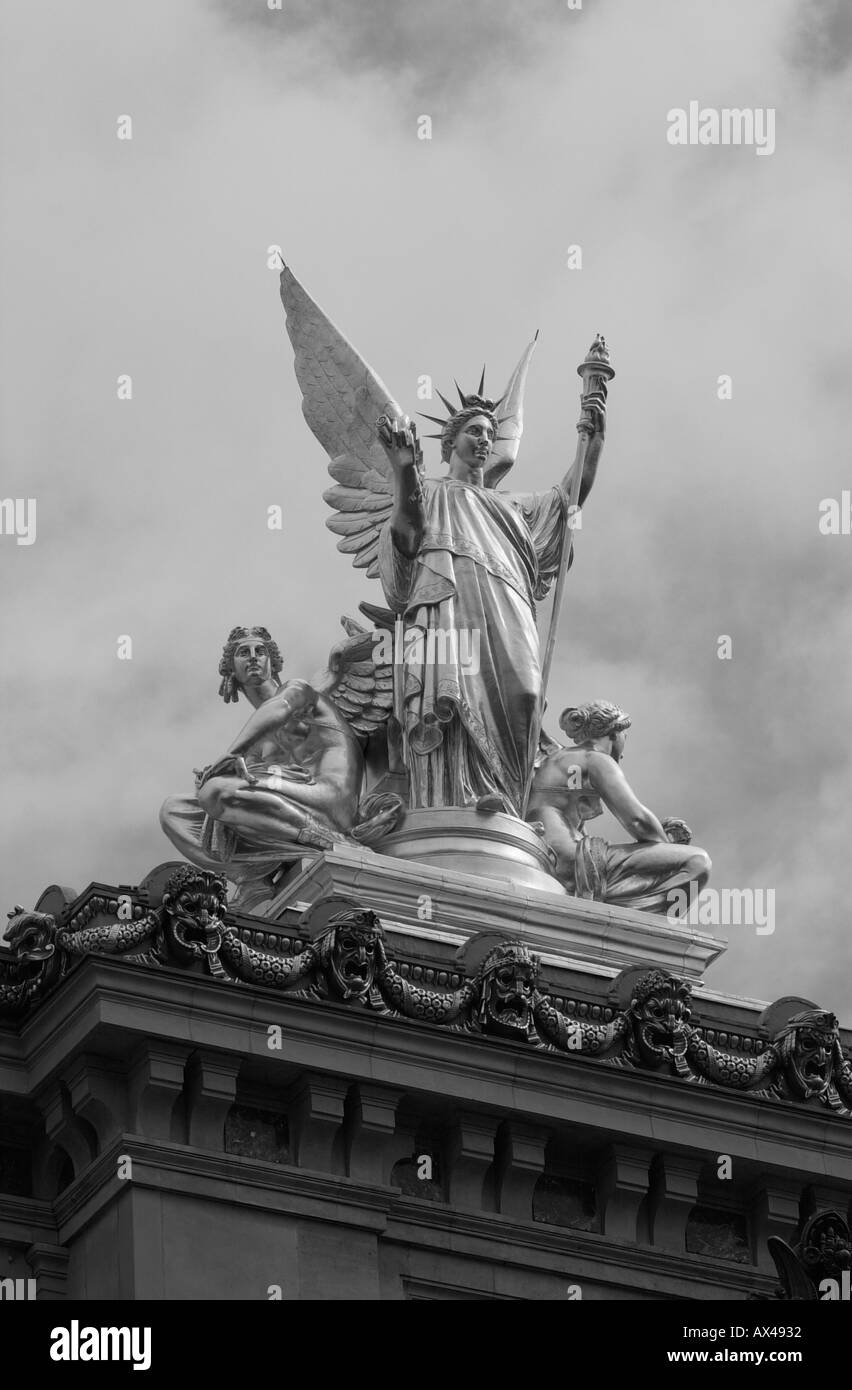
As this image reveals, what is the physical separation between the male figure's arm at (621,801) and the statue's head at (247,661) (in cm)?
385

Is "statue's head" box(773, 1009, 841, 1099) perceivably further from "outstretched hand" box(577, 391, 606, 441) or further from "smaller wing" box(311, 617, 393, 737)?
"outstretched hand" box(577, 391, 606, 441)

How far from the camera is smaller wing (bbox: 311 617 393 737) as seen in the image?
40906mm

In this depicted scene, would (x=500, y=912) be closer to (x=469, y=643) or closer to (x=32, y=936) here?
(x=469, y=643)


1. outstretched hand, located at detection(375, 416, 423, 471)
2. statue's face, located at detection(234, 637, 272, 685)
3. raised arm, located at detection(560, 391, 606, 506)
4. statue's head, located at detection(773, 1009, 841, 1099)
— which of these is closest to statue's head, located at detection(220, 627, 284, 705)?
statue's face, located at detection(234, 637, 272, 685)

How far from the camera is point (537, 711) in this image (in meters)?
40.9

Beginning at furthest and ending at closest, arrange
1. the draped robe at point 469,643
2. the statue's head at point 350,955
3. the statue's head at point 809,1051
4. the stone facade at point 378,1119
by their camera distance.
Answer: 1. the draped robe at point 469,643
2. the statue's head at point 809,1051
3. the statue's head at point 350,955
4. the stone facade at point 378,1119

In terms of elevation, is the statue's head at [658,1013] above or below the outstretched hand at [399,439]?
below

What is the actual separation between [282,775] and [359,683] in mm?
2046

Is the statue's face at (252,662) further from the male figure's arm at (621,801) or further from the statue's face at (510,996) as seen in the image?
the statue's face at (510,996)

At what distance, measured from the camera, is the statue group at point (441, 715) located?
39.4 metres

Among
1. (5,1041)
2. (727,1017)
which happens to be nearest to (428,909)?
(727,1017)

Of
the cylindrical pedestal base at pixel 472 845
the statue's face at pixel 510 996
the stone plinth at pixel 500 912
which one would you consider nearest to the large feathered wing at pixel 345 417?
the cylindrical pedestal base at pixel 472 845

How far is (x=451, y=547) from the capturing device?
4175 centimetres
